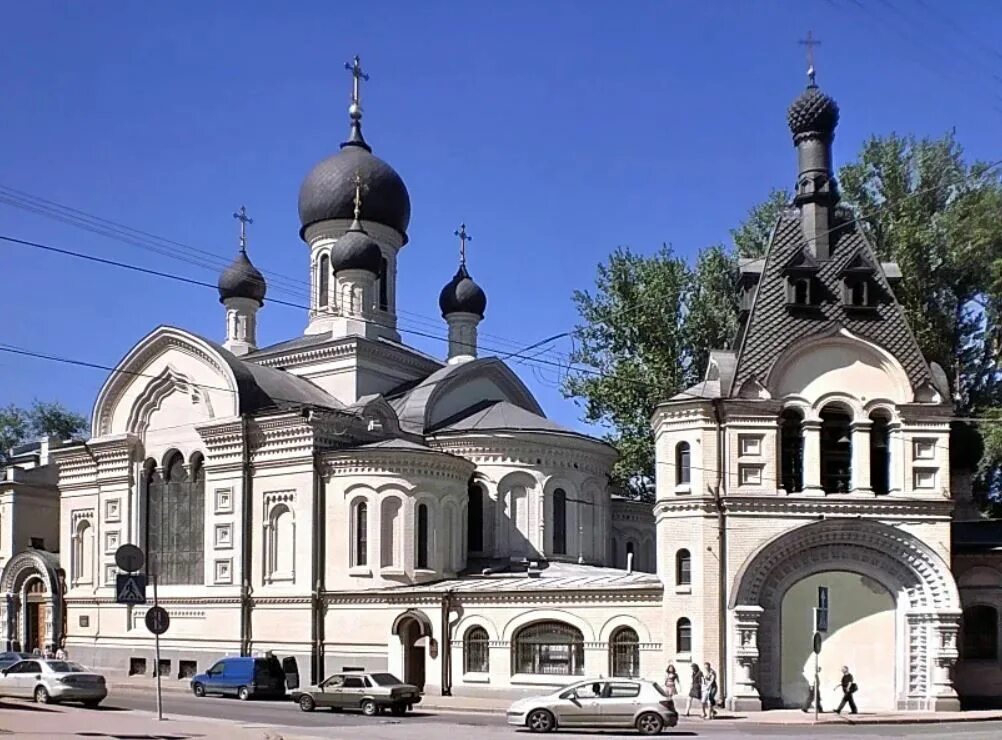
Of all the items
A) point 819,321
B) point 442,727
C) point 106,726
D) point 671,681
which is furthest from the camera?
point 819,321

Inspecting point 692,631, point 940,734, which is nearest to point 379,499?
point 692,631

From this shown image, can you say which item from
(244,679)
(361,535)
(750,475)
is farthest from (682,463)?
(244,679)

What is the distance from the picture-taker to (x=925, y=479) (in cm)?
3025

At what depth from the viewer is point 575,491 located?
4209cm

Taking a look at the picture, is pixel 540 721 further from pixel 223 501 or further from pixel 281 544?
pixel 223 501

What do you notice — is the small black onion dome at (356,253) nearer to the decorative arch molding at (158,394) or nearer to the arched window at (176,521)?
the decorative arch molding at (158,394)

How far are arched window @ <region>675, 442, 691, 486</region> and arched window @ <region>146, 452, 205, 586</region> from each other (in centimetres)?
1635

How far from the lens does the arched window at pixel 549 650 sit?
31.7 m

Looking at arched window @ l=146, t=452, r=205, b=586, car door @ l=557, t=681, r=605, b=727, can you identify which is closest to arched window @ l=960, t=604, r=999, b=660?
car door @ l=557, t=681, r=605, b=727

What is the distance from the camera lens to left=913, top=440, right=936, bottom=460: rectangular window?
30.3m

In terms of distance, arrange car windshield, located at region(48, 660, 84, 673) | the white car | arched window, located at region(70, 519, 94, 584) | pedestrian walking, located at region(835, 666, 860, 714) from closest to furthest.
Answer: pedestrian walking, located at region(835, 666, 860, 714)
the white car
car windshield, located at region(48, 660, 84, 673)
arched window, located at region(70, 519, 94, 584)

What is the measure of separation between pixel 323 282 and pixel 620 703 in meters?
26.5

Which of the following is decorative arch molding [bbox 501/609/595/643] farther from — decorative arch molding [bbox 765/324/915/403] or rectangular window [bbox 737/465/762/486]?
decorative arch molding [bbox 765/324/915/403]

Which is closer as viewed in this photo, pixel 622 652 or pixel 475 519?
pixel 622 652
